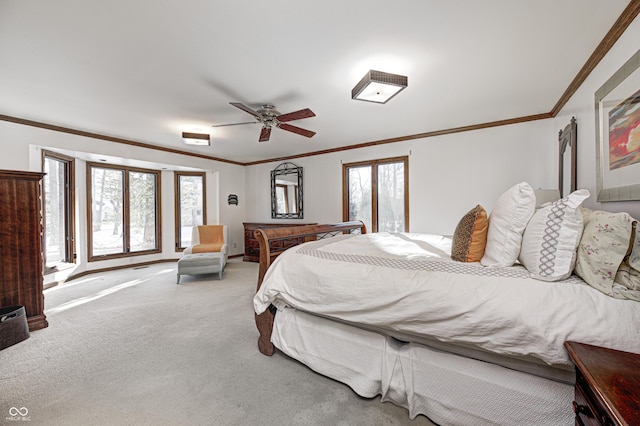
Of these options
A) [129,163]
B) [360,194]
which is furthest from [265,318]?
[129,163]

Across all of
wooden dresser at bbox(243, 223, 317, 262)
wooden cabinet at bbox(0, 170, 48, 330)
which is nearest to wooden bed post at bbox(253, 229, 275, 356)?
wooden cabinet at bbox(0, 170, 48, 330)

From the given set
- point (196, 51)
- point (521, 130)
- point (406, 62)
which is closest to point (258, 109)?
point (196, 51)

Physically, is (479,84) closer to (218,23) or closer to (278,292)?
(218,23)

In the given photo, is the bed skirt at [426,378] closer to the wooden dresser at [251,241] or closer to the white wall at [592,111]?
the white wall at [592,111]

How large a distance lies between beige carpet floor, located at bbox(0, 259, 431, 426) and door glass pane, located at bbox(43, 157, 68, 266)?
60.1 inches

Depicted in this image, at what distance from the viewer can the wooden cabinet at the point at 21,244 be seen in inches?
92.6

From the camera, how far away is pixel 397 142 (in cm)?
439

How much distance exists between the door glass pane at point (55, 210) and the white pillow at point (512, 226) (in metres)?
5.61

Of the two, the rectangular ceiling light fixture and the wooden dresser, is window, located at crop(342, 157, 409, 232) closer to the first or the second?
the wooden dresser

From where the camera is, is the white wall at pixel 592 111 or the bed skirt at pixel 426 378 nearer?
the bed skirt at pixel 426 378

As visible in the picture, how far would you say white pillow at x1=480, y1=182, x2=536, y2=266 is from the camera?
135 cm

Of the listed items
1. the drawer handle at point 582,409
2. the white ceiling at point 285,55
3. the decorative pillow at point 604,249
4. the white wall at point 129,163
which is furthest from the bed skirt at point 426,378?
the white wall at point 129,163

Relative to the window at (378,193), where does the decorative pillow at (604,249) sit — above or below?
below

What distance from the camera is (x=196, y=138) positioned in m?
3.67
